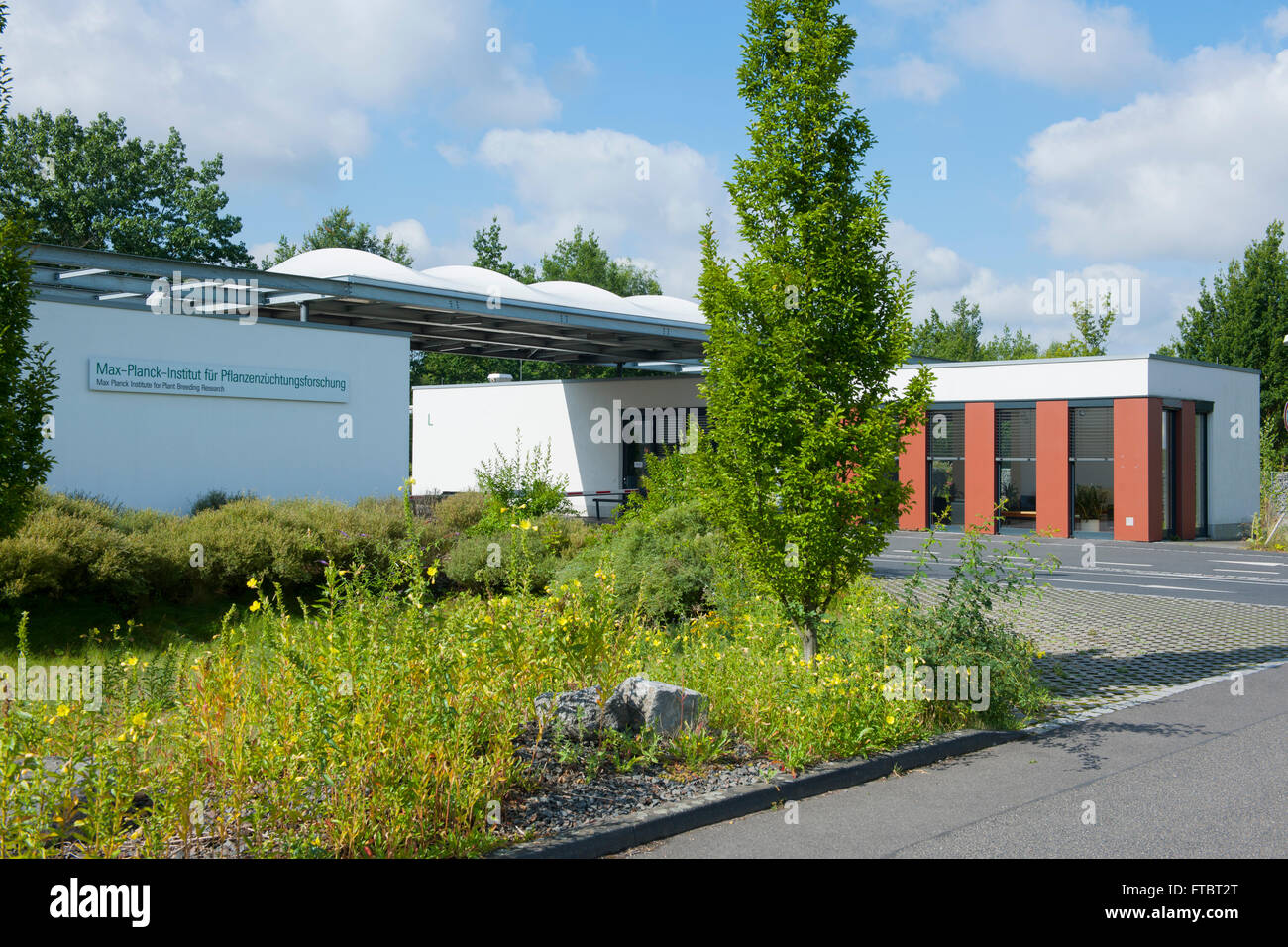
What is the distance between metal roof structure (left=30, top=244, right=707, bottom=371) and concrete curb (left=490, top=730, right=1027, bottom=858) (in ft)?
38.7

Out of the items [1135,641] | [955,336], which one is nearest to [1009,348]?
[955,336]

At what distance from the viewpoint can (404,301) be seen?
2102 centimetres

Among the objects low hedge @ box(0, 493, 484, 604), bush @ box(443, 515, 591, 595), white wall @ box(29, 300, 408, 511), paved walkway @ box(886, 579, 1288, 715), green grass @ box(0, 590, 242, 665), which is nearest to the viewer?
paved walkway @ box(886, 579, 1288, 715)

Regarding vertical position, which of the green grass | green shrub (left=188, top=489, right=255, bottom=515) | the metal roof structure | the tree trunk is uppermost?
the metal roof structure

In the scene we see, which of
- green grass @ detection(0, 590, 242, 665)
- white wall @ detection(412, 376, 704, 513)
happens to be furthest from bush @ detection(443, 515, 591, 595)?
white wall @ detection(412, 376, 704, 513)

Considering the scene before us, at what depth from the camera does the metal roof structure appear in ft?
56.5

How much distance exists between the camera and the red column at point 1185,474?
26.5 m

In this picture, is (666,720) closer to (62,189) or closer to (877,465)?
(877,465)

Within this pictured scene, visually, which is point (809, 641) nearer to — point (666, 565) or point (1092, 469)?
point (666, 565)

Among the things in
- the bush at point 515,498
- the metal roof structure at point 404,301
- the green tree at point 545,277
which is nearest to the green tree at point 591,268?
the green tree at point 545,277

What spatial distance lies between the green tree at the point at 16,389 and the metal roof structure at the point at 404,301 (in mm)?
7116

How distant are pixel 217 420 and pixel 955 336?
229 feet

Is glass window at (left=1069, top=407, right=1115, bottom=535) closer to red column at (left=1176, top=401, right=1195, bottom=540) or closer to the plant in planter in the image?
the plant in planter
